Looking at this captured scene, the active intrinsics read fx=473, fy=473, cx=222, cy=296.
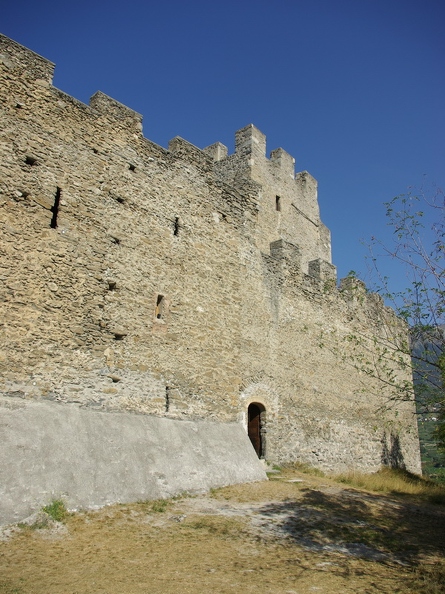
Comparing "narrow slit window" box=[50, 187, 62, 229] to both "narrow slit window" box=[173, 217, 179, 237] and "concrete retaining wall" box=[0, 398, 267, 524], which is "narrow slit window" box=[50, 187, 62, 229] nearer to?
"narrow slit window" box=[173, 217, 179, 237]

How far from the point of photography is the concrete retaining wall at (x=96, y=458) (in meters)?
6.65

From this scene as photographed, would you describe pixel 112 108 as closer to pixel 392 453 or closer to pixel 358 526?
pixel 358 526

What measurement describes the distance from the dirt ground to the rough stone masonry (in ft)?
2.25

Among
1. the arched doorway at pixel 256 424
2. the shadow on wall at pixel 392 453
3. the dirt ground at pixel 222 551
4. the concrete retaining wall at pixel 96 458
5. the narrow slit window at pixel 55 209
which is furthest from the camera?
the shadow on wall at pixel 392 453

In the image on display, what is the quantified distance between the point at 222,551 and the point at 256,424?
24.3 ft

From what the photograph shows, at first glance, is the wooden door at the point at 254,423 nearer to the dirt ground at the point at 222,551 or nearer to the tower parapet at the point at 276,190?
the dirt ground at the point at 222,551

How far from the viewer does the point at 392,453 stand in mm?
19891

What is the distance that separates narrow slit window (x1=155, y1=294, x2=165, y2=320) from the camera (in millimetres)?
10133

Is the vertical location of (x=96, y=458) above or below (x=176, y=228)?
below

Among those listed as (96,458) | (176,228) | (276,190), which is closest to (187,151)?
(176,228)

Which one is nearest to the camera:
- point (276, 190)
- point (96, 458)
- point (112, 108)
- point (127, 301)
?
point (96, 458)

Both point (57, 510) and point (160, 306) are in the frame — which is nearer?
point (57, 510)

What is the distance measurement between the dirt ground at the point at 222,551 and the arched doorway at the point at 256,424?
4.18m

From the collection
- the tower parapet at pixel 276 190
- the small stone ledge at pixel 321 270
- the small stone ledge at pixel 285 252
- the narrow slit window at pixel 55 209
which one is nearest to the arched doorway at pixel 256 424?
the small stone ledge at pixel 285 252
